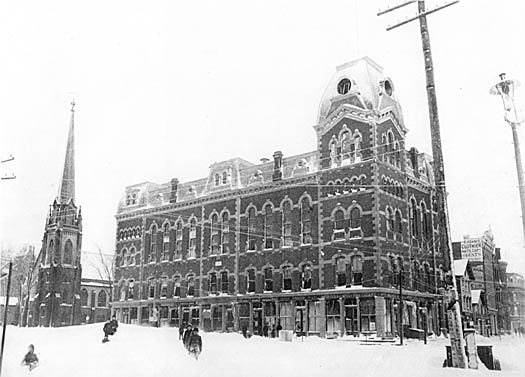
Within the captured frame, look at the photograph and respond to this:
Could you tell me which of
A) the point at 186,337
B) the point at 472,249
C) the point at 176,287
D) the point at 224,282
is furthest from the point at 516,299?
the point at 176,287

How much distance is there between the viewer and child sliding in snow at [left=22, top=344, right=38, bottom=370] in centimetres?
727

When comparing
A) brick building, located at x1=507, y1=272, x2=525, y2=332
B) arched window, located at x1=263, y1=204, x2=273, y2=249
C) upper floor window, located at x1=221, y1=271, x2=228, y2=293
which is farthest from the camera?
upper floor window, located at x1=221, y1=271, x2=228, y2=293

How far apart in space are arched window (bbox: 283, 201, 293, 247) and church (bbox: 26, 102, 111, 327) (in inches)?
97.5

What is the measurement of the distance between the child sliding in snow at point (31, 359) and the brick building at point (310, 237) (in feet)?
4.00

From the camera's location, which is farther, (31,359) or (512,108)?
(31,359)

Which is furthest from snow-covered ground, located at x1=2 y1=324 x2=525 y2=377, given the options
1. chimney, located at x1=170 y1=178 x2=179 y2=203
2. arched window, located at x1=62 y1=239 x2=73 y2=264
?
chimney, located at x1=170 y1=178 x2=179 y2=203

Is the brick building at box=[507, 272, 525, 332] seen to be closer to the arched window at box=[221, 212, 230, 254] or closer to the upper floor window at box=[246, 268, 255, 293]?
the upper floor window at box=[246, 268, 255, 293]

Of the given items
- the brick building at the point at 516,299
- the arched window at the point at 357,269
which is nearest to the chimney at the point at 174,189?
the arched window at the point at 357,269

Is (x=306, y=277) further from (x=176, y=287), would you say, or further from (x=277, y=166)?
(x=176, y=287)

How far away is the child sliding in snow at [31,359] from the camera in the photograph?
7266mm

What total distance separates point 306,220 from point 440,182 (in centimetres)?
147

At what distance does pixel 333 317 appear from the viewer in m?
5.69

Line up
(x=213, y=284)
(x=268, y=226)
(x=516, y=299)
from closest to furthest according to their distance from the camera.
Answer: (x=516, y=299)
(x=268, y=226)
(x=213, y=284)

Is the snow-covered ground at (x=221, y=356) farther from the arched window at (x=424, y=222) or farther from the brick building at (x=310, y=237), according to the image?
the arched window at (x=424, y=222)
